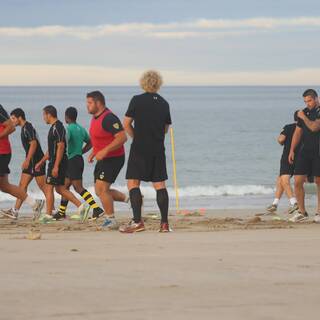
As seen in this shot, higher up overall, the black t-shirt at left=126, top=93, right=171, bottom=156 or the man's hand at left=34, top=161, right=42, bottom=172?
the black t-shirt at left=126, top=93, right=171, bottom=156

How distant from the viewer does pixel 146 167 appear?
10852 millimetres

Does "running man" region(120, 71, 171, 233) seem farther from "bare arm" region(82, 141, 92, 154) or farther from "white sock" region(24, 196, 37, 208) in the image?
"white sock" region(24, 196, 37, 208)

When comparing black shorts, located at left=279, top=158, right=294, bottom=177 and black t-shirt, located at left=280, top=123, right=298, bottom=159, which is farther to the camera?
black shorts, located at left=279, top=158, right=294, bottom=177

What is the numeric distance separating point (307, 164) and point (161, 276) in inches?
222

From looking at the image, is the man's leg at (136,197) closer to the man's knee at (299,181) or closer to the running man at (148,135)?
the running man at (148,135)

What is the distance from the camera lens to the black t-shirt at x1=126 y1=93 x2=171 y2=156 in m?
10.7

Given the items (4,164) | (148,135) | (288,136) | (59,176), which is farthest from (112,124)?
(288,136)

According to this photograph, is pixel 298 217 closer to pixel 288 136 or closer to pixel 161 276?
pixel 288 136

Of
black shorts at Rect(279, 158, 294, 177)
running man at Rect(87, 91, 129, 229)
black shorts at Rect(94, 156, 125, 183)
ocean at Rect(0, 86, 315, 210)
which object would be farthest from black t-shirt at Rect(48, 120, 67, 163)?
ocean at Rect(0, 86, 315, 210)

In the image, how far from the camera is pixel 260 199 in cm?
2159

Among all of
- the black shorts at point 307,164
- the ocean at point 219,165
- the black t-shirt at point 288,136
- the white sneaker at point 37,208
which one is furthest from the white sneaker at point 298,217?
the ocean at point 219,165

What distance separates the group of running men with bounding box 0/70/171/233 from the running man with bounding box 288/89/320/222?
2.15 metres

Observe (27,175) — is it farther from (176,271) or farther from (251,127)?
(251,127)

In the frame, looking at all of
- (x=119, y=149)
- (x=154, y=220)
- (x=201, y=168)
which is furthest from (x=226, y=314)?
(x=201, y=168)
